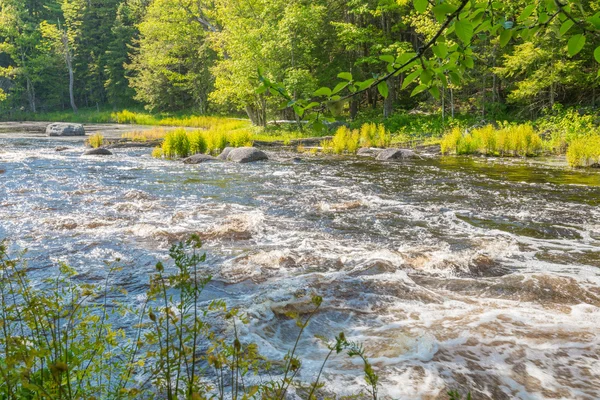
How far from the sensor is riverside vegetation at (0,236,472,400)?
1463mm

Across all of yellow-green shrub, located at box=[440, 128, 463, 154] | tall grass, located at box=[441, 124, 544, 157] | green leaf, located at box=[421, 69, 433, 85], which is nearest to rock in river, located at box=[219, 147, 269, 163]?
yellow-green shrub, located at box=[440, 128, 463, 154]

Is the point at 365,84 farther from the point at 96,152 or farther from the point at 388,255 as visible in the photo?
the point at 96,152

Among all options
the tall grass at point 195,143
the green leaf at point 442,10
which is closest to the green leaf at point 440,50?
the green leaf at point 442,10

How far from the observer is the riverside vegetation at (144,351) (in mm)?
1463

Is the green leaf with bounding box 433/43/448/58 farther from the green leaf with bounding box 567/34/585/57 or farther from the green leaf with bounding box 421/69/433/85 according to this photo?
the green leaf with bounding box 567/34/585/57

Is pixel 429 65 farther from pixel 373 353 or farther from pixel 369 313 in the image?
pixel 369 313

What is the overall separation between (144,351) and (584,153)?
39.6ft

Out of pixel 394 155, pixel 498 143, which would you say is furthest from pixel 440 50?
pixel 498 143

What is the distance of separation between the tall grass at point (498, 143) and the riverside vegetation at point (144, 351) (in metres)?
12.1

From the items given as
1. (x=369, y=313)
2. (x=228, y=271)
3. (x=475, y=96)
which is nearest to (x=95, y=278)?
(x=228, y=271)

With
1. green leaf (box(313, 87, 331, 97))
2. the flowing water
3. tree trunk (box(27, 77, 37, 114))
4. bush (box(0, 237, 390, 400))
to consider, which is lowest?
the flowing water

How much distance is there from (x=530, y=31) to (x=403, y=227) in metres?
5.16

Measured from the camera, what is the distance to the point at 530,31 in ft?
4.80

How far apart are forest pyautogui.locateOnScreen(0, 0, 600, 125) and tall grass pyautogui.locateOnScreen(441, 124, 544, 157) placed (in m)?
1.97
